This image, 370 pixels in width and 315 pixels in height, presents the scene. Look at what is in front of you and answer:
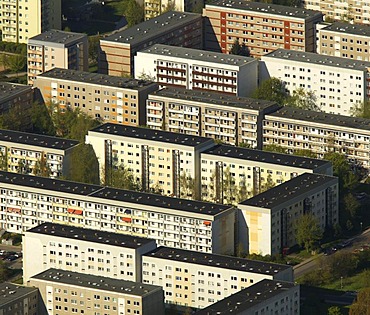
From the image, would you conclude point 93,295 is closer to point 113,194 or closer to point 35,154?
point 113,194

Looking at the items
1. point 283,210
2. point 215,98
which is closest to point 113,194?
point 283,210

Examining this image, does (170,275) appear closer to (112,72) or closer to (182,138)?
(182,138)

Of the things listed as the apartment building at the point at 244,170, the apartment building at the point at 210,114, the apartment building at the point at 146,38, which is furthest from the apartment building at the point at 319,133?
the apartment building at the point at 146,38

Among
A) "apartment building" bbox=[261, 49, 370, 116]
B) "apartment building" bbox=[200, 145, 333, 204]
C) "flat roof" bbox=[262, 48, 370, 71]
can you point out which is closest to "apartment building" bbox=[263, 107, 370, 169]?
"apartment building" bbox=[200, 145, 333, 204]

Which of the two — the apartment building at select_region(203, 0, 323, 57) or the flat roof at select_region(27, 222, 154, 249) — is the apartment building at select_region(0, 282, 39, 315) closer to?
the flat roof at select_region(27, 222, 154, 249)

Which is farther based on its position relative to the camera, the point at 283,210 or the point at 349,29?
the point at 349,29

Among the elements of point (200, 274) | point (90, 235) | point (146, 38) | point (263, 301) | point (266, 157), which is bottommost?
point (200, 274)

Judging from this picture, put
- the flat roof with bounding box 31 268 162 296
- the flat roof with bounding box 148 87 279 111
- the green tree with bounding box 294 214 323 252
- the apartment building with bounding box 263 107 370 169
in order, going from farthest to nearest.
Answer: the flat roof with bounding box 148 87 279 111
the apartment building with bounding box 263 107 370 169
the green tree with bounding box 294 214 323 252
the flat roof with bounding box 31 268 162 296
